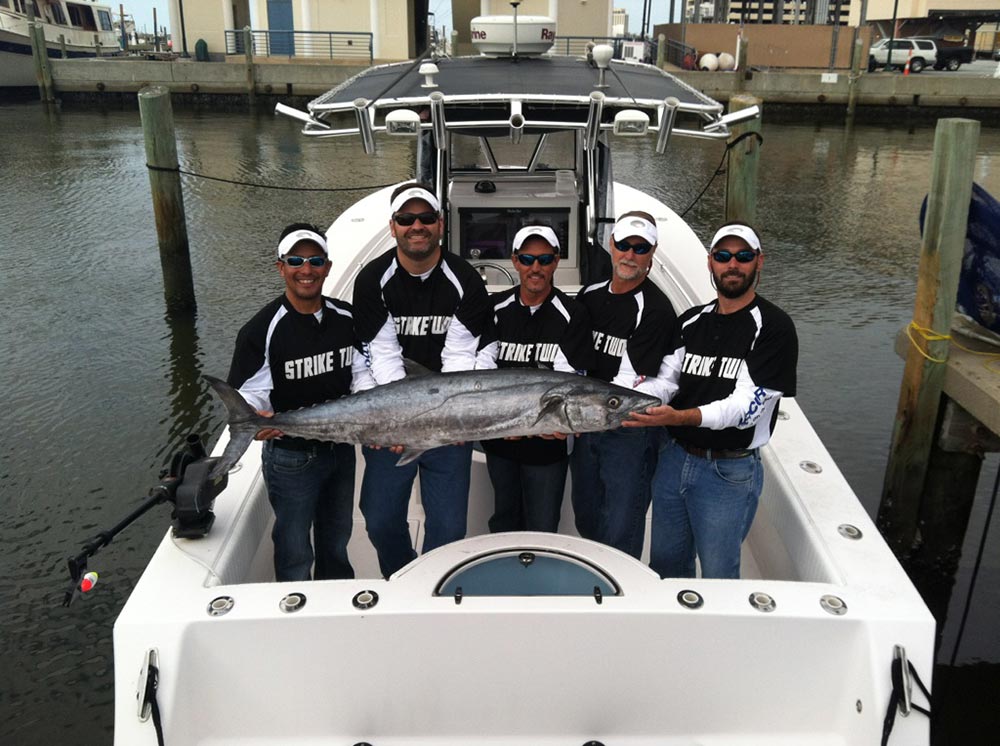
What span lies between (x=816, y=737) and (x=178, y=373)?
8141 mm

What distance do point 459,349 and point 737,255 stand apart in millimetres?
1292

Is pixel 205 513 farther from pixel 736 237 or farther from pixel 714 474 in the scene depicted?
pixel 736 237

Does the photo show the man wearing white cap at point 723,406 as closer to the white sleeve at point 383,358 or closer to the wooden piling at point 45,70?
the white sleeve at point 383,358

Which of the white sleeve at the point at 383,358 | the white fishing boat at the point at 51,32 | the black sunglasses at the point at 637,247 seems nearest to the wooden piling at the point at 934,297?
the black sunglasses at the point at 637,247

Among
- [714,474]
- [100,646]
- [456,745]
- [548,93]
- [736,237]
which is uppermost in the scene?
[548,93]

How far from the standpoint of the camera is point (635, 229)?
3580 millimetres

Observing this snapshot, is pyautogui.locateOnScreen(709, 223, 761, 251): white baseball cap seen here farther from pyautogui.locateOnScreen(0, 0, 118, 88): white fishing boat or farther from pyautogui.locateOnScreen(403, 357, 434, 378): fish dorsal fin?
pyautogui.locateOnScreen(0, 0, 118, 88): white fishing boat

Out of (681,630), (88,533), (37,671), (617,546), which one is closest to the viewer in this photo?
(681,630)

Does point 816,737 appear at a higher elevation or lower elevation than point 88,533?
higher

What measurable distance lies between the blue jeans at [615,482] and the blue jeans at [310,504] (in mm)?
1139

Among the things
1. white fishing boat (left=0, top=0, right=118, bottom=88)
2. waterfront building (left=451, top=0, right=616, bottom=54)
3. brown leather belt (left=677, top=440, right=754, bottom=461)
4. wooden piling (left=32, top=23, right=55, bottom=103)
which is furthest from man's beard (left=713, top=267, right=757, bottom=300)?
white fishing boat (left=0, top=0, right=118, bottom=88)

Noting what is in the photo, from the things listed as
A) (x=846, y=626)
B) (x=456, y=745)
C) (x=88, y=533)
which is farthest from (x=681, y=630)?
(x=88, y=533)

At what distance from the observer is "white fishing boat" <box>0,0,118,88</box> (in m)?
34.0

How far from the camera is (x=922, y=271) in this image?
549cm
